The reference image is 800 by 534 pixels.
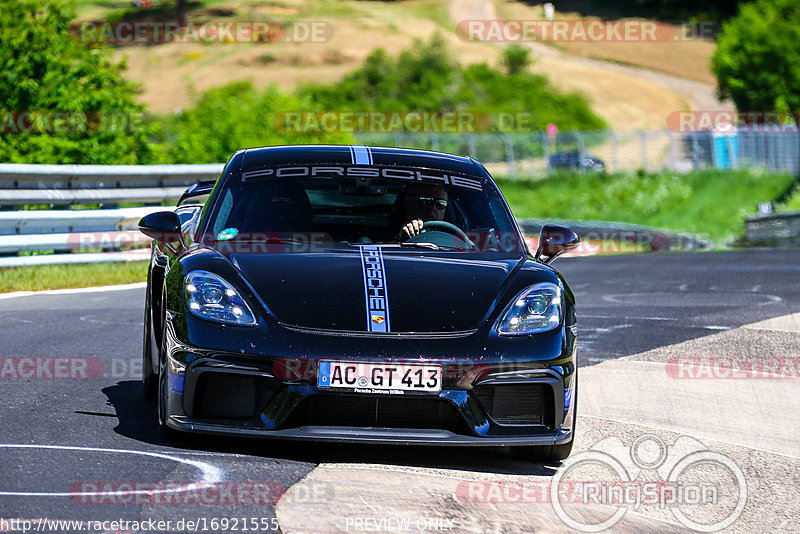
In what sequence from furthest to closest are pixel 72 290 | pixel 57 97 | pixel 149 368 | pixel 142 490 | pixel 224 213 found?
pixel 57 97
pixel 72 290
pixel 149 368
pixel 224 213
pixel 142 490

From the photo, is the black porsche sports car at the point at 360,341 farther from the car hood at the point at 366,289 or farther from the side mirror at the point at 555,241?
the side mirror at the point at 555,241

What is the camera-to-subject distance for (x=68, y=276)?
1284 centimetres

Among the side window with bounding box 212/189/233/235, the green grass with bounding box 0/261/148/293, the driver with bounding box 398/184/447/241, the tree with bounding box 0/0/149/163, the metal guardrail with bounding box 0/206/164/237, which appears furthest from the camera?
the tree with bounding box 0/0/149/163

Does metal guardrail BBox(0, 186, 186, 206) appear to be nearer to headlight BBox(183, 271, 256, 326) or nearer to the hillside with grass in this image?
headlight BBox(183, 271, 256, 326)

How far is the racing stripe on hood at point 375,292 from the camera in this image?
5.23 m

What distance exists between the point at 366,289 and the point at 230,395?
73cm

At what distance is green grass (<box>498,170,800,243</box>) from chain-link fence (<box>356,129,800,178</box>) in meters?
0.53

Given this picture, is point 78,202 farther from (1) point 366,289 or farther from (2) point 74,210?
(1) point 366,289

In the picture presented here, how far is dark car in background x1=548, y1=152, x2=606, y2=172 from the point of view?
42812mm

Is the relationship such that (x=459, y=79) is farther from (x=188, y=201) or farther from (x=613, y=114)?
(x=188, y=201)

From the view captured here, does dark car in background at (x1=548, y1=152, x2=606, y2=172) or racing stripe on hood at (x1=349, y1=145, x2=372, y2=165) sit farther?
dark car in background at (x1=548, y1=152, x2=606, y2=172)

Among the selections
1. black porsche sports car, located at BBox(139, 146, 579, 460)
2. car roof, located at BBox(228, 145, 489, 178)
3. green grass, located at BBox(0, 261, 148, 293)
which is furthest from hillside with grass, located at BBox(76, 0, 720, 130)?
black porsche sports car, located at BBox(139, 146, 579, 460)

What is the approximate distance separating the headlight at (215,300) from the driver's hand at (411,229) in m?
1.36

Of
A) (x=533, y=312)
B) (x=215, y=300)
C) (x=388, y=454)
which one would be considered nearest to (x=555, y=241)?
(x=533, y=312)
